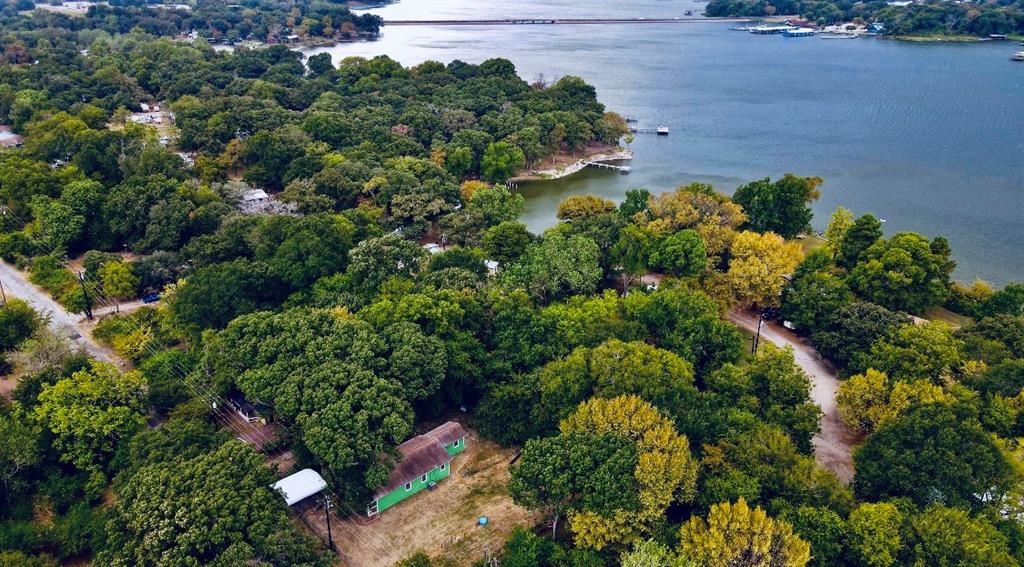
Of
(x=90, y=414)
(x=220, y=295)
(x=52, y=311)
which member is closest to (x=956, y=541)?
(x=90, y=414)

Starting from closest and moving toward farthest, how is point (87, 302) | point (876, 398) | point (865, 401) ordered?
point (876, 398) < point (865, 401) < point (87, 302)

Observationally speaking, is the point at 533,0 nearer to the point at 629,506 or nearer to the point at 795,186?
the point at 795,186

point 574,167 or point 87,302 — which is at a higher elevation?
point 574,167

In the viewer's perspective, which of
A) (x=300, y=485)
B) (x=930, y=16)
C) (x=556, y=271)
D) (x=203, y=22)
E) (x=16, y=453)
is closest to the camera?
(x=16, y=453)

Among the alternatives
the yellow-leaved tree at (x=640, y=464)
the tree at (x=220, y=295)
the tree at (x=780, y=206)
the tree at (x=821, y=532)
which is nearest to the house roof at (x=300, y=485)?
the yellow-leaved tree at (x=640, y=464)

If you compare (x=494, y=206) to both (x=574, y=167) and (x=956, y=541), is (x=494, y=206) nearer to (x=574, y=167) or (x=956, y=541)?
(x=574, y=167)

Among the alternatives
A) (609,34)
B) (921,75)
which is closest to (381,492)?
(921,75)

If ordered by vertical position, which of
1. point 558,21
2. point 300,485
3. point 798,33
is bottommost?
point 300,485

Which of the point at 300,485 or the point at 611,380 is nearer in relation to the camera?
the point at 300,485
